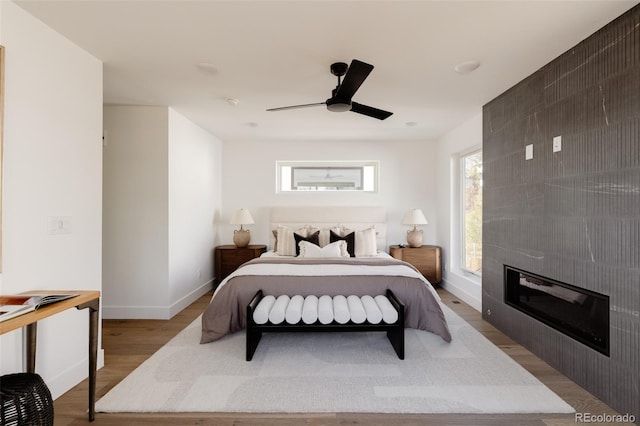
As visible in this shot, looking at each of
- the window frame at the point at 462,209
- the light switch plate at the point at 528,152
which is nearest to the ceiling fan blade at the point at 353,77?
the light switch plate at the point at 528,152

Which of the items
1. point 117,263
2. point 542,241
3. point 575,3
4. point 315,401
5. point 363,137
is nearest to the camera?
point 575,3

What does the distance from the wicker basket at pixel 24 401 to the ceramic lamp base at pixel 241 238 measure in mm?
3361

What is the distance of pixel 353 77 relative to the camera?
84.6 inches

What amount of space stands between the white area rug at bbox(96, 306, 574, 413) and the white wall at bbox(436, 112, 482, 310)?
1.37 metres

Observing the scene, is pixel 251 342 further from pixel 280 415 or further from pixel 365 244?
pixel 365 244

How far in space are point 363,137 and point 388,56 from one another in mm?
2598

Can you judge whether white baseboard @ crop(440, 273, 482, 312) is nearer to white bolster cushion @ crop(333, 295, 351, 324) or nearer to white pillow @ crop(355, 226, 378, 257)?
white pillow @ crop(355, 226, 378, 257)

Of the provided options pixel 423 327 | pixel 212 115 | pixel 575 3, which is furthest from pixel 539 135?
pixel 212 115

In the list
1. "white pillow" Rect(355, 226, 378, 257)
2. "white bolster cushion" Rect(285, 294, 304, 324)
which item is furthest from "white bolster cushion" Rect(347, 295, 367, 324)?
"white pillow" Rect(355, 226, 378, 257)

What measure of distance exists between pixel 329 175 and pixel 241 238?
1842 mm

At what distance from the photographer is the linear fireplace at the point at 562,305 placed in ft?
6.79

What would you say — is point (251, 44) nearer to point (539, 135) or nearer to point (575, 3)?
point (575, 3)

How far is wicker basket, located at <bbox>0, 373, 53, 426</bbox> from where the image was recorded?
4.26 ft

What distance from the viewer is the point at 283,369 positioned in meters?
2.36
